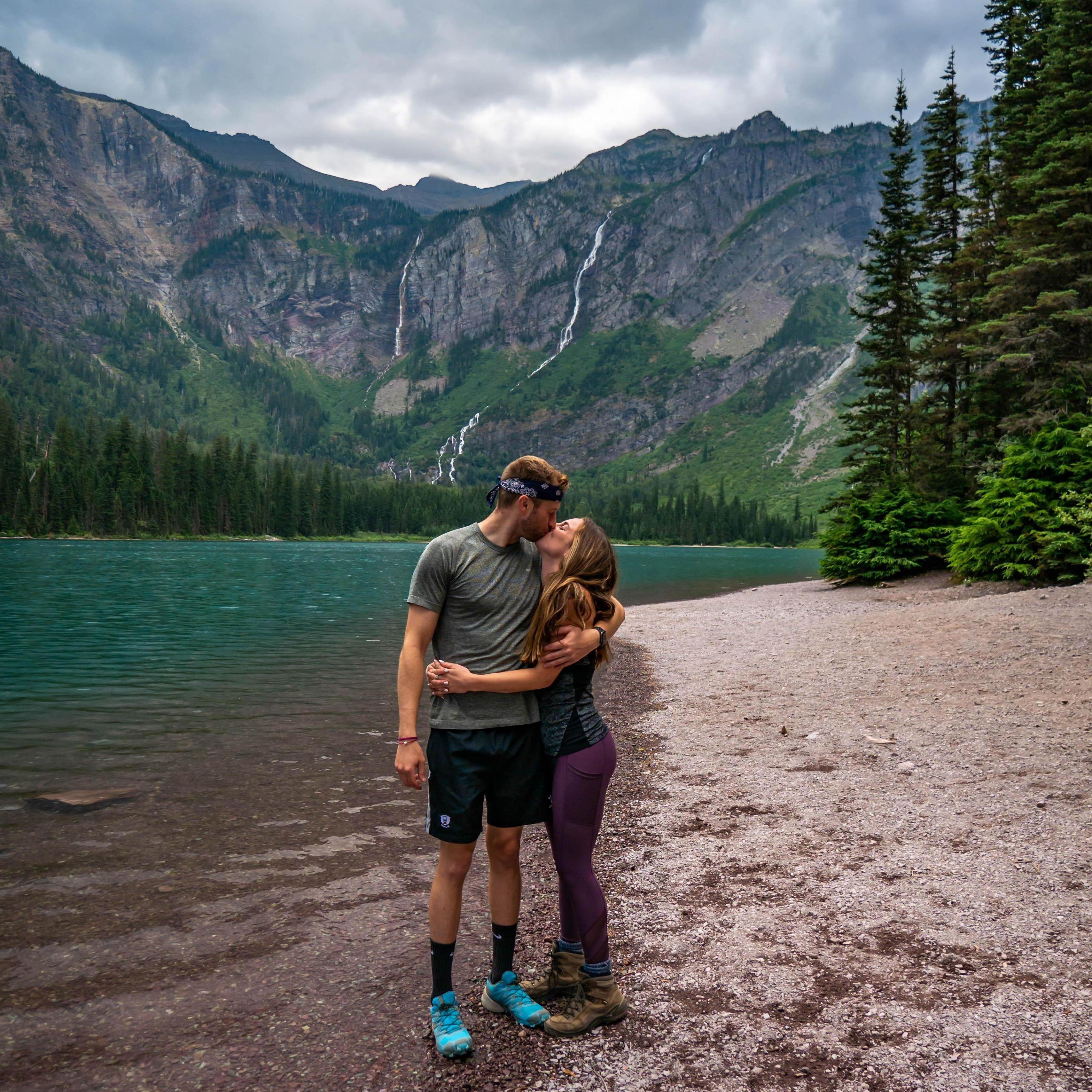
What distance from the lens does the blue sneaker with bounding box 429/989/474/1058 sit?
15.5 ft

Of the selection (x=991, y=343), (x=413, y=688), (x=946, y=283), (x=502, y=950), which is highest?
(x=946, y=283)

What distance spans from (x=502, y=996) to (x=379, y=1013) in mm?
884

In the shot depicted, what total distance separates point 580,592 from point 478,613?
0.69m

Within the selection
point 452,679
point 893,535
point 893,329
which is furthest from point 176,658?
point 893,329

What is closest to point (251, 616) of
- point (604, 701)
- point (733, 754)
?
point (604, 701)

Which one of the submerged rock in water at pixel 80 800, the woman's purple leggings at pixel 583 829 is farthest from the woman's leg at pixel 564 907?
the submerged rock in water at pixel 80 800

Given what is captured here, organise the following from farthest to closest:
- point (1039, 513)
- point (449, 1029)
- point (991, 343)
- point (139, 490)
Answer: point (139, 490)
point (991, 343)
point (1039, 513)
point (449, 1029)

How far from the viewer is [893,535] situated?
111 feet

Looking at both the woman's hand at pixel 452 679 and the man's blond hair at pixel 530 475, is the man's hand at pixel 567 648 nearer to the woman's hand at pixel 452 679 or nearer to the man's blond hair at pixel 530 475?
the woman's hand at pixel 452 679

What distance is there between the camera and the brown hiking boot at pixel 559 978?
5266 millimetres

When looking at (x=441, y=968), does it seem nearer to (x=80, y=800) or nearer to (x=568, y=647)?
(x=568, y=647)

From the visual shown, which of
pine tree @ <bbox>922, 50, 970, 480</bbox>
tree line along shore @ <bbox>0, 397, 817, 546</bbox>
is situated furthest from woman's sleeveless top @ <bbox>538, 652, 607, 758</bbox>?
tree line along shore @ <bbox>0, 397, 817, 546</bbox>

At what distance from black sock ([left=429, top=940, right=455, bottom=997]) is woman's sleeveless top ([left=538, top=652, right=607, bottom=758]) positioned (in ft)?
4.65

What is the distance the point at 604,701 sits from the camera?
17484 millimetres
